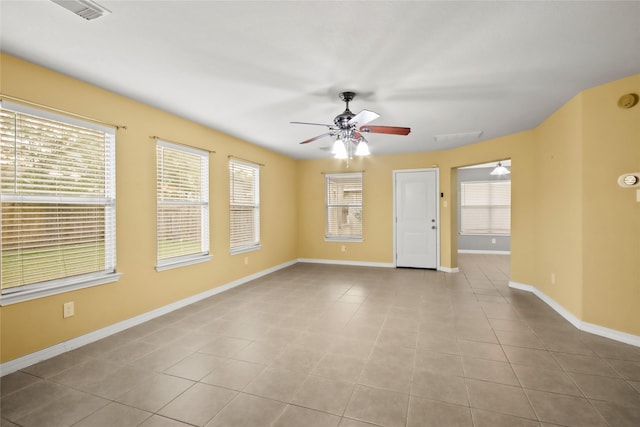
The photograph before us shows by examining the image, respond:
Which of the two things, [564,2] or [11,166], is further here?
[11,166]

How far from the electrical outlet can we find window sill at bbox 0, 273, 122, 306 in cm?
13

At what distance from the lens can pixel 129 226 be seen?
3.14 m

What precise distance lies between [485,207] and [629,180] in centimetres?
585

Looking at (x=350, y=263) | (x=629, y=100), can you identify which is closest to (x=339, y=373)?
(x=629, y=100)

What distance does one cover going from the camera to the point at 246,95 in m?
3.04

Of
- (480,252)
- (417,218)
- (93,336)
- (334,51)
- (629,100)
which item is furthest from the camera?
(480,252)

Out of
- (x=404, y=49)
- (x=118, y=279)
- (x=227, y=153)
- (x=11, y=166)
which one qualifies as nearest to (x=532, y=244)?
(x=404, y=49)

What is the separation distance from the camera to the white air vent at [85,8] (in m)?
1.68

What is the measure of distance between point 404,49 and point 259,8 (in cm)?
109

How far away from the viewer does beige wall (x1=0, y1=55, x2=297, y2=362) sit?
238cm

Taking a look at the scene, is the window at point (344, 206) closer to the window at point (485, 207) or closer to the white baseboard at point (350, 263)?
the white baseboard at point (350, 263)

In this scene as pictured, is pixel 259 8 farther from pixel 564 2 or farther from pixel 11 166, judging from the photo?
pixel 11 166

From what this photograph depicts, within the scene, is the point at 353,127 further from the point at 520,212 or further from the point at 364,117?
the point at 520,212

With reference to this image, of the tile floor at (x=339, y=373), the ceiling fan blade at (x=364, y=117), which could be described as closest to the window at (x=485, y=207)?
the tile floor at (x=339, y=373)
